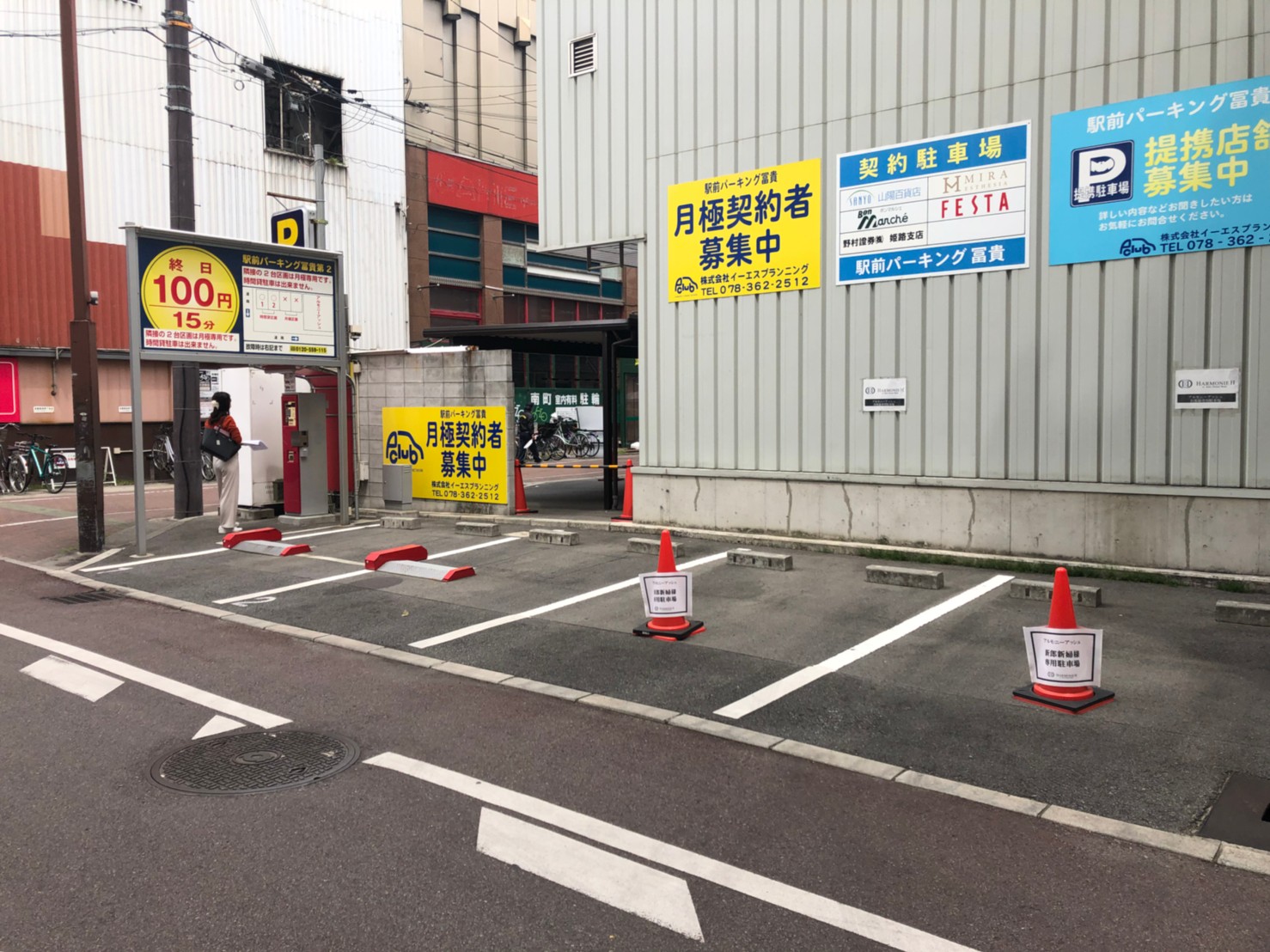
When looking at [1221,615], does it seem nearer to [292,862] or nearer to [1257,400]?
[1257,400]

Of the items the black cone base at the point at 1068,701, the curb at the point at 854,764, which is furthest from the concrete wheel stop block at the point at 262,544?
the black cone base at the point at 1068,701

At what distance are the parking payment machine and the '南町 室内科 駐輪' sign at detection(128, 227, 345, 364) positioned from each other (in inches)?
29.9

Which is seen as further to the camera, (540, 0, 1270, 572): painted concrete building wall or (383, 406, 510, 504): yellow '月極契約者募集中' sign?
(383, 406, 510, 504): yellow '月極契約者募集中' sign

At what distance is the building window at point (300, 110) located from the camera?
28.2 metres

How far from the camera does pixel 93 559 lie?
1196cm

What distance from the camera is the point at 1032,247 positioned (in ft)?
31.5

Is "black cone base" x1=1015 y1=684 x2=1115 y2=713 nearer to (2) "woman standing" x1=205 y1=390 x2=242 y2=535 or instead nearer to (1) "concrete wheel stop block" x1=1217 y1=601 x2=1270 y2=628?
(1) "concrete wheel stop block" x1=1217 y1=601 x2=1270 y2=628

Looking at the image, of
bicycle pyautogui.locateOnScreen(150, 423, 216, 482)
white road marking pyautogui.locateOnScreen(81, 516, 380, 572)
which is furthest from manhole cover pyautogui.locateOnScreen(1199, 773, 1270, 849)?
bicycle pyautogui.locateOnScreen(150, 423, 216, 482)

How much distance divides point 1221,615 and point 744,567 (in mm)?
4401

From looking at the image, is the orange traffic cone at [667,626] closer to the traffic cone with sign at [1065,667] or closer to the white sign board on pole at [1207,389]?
the traffic cone with sign at [1065,667]

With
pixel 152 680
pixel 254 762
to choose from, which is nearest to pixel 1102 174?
A: pixel 254 762

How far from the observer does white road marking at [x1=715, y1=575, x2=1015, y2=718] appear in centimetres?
588

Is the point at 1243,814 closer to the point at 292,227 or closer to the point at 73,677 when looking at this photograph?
the point at 73,677

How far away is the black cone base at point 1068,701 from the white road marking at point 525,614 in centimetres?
415
